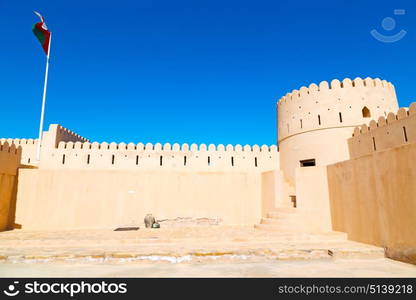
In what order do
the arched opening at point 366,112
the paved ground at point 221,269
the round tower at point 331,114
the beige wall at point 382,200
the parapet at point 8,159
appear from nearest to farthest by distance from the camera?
the paved ground at point 221,269, the beige wall at point 382,200, the parapet at point 8,159, the round tower at point 331,114, the arched opening at point 366,112

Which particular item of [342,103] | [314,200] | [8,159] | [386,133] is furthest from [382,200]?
[8,159]

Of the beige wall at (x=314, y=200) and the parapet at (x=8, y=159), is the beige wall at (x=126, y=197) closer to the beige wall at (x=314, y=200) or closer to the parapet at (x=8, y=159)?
the parapet at (x=8, y=159)

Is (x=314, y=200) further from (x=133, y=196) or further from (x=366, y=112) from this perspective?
(x=366, y=112)

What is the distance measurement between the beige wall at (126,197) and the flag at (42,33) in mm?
7837

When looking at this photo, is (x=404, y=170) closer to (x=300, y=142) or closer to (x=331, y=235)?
(x=331, y=235)

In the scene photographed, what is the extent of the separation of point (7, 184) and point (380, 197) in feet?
35.9

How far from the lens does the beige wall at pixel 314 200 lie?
741 centimetres

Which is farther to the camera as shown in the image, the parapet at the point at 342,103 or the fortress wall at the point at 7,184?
A: the parapet at the point at 342,103

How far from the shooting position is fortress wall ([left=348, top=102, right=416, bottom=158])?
26.5 ft

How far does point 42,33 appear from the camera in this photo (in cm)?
1320

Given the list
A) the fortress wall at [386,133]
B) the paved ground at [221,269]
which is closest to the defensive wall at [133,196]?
the fortress wall at [386,133]

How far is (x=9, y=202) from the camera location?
8.58 m

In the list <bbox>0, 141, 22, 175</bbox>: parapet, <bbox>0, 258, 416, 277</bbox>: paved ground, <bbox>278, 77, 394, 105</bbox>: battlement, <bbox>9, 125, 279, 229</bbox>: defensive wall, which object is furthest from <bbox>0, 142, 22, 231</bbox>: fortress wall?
<bbox>278, 77, 394, 105</bbox>: battlement

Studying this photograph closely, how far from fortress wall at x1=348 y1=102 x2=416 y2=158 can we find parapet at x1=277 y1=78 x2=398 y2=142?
3.82 ft
